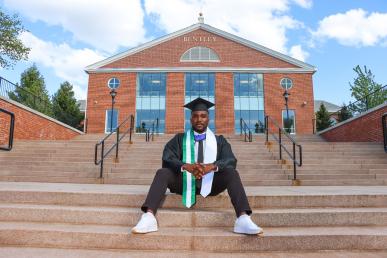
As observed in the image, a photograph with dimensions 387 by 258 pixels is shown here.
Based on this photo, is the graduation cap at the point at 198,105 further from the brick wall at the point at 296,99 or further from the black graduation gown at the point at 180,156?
the brick wall at the point at 296,99

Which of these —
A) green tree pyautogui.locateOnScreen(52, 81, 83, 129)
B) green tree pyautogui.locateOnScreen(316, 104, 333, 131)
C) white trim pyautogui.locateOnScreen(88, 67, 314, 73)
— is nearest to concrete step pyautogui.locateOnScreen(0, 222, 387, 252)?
white trim pyautogui.locateOnScreen(88, 67, 314, 73)

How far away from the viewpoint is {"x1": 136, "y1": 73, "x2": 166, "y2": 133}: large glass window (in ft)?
83.1

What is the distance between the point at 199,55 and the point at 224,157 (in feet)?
78.6

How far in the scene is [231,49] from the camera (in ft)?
87.7

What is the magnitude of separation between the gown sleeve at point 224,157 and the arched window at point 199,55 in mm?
23391

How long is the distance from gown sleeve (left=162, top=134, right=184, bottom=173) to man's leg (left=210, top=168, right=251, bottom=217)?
49 centimetres

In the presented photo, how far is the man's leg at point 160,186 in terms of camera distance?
3232 mm

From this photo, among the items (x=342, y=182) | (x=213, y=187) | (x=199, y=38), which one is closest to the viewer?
(x=213, y=187)

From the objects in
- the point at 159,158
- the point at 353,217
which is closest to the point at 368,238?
the point at 353,217

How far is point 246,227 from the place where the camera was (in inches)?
119

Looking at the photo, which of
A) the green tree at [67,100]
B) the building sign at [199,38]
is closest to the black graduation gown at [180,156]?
the building sign at [199,38]

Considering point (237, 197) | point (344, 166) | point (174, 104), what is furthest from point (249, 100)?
point (237, 197)

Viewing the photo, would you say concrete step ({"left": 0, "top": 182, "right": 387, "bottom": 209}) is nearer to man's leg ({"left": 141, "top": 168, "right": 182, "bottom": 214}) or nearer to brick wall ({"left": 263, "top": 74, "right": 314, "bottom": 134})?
man's leg ({"left": 141, "top": 168, "right": 182, "bottom": 214})

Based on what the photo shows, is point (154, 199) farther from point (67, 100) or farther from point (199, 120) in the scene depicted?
point (67, 100)
